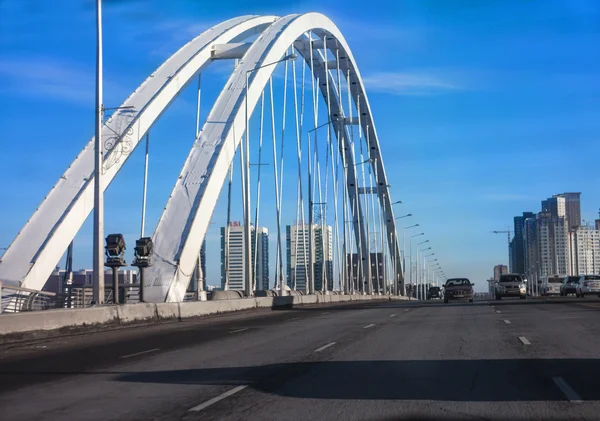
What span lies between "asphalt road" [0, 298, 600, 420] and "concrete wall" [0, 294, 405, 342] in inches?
29.0

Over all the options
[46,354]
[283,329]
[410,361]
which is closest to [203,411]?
[410,361]

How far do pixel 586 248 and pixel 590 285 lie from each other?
13372cm

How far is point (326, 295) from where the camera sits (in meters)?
57.2

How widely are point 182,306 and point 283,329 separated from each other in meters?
8.41

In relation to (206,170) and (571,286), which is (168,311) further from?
(571,286)

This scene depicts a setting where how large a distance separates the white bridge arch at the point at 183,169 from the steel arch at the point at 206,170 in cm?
4

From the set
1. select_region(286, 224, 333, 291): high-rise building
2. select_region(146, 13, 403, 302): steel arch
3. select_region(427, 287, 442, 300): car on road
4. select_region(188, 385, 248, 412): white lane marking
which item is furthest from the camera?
select_region(427, 287, 442, 300): car on road

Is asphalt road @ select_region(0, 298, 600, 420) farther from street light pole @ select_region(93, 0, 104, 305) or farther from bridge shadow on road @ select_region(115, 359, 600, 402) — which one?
street light pole @ select_region(93, 0, 104, 305)

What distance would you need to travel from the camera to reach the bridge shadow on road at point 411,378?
977 cm

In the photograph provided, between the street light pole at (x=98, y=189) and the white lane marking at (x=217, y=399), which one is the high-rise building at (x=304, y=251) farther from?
the white lane marking at (x=217, y=399)

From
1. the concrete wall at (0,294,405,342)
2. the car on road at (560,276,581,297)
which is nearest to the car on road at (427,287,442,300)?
the car on road at (560,276,581,297)

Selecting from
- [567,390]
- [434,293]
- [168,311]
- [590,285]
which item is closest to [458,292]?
[590,285]

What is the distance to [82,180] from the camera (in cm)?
3441

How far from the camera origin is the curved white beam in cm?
3173
